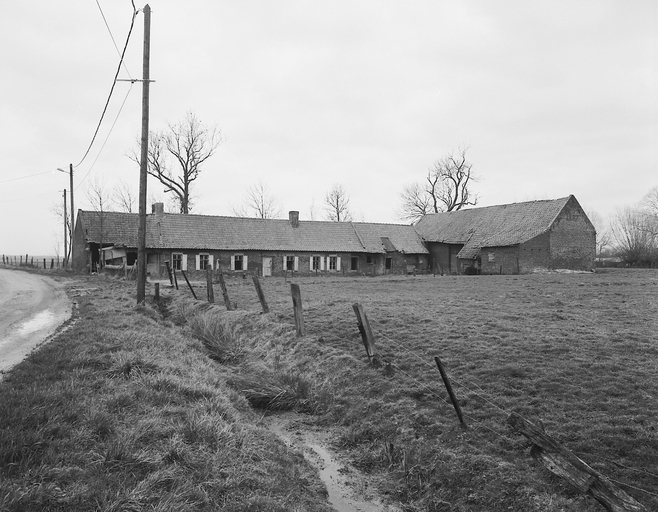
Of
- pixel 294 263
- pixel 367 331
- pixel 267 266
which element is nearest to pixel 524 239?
pixel 294 263

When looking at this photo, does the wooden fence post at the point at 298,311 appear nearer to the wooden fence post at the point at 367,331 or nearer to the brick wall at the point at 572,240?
the wooden fence post at the point at 367,331

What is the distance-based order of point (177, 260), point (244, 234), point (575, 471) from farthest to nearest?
point (244, 234) → point (177, 260) → point (575, 471)

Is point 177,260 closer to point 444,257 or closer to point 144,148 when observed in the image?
point 144,148

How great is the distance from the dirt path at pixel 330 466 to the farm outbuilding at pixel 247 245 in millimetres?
26854

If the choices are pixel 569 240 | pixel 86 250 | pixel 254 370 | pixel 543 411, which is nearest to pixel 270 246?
pixel 86 250

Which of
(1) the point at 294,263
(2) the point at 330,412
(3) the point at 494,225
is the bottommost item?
(2) the point at 330,412

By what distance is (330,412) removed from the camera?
7.75 meters

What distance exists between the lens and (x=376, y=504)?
535 cm

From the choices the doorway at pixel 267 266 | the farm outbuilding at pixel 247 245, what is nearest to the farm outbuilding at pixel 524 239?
the farm outbuilding at pixel 247 245

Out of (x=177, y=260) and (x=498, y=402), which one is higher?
(x=177, y=260)

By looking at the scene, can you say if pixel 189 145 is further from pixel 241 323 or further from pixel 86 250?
pixel 241 323

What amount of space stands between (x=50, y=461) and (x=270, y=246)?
35575mm

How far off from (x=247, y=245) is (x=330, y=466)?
33.5 metres

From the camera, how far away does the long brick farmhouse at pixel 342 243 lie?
36.2 m
